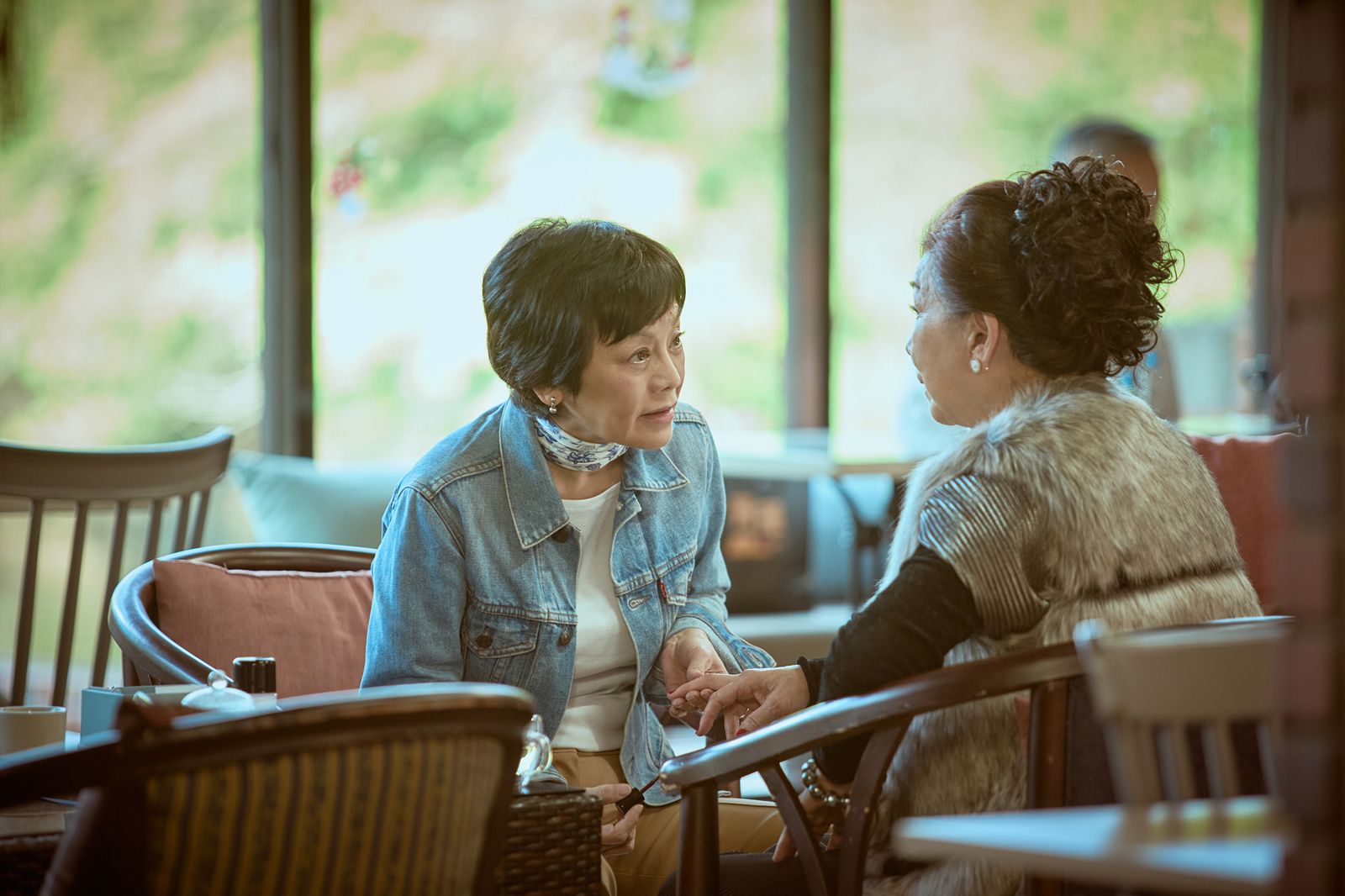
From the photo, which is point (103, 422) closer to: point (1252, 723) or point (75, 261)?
point (75, 261)

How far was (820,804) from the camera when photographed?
72.5 inches

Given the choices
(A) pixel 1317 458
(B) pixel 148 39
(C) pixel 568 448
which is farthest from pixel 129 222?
(A) pixel 1317 458

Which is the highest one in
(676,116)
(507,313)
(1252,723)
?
(676,116)

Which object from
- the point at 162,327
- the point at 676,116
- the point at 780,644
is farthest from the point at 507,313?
the point at 676,116

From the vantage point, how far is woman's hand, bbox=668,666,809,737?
1913 millimetres

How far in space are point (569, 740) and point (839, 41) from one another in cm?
359

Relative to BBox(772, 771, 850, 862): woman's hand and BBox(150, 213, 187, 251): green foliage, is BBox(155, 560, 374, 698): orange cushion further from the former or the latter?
BBox(150, 213, 187, 251): green foliage

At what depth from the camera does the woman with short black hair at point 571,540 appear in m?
2.02

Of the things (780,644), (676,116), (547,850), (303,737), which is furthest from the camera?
(676,116)

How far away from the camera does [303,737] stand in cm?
117

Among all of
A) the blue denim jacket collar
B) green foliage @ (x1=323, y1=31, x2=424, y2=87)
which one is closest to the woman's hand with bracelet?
the blue denim jacket collar

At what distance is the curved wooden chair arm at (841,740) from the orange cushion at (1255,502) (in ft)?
4.54

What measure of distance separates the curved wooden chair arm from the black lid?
20.0 inches

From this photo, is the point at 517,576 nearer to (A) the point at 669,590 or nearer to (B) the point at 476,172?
(A) the point at 669,590
